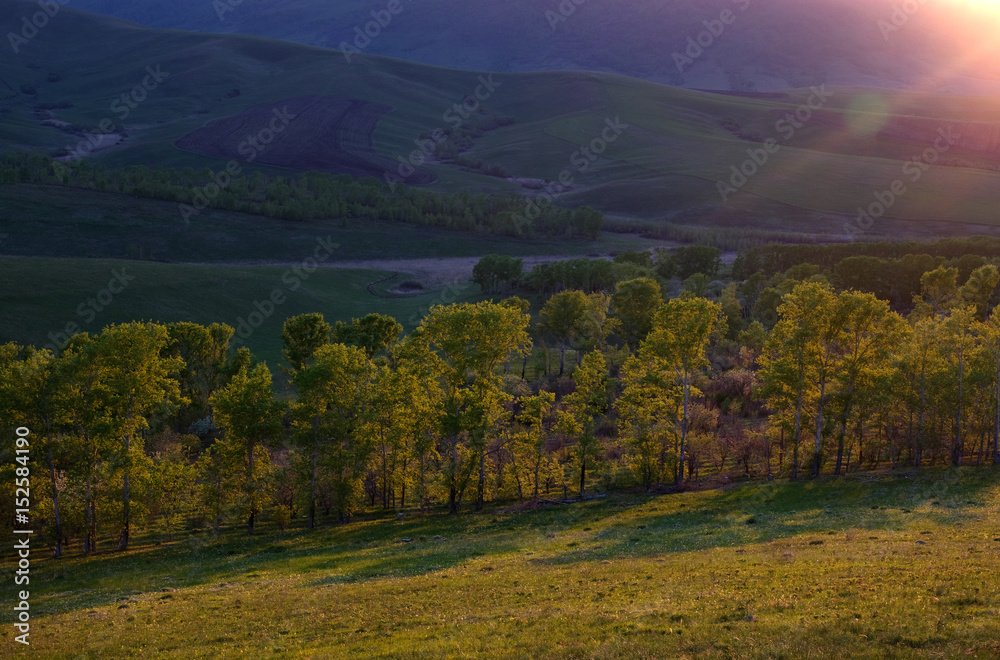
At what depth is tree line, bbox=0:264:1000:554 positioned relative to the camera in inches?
2012

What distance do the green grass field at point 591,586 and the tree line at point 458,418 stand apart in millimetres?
4916

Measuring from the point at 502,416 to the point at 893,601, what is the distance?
39022 millimetres

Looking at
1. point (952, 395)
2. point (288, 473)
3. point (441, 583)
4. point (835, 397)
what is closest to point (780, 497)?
point (835, 397)

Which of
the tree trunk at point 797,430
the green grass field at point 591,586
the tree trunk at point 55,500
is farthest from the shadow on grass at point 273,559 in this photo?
the tree trunk at point 797,430

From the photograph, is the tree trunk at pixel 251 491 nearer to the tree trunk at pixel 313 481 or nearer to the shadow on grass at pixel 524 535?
the shadow on grass at pixel 524 535

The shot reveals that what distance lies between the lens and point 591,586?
2941cm

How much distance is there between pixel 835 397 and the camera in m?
58.2

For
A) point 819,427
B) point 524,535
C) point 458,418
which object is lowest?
point 524,535

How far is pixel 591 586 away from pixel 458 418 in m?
29.2

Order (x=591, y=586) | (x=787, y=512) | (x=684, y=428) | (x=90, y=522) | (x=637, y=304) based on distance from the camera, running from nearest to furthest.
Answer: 1. (x=591, y=586)
2. (x=787, y=512)
3. (x=90, y=522)
4. (x=684, y=428)
5. (x=637, y=304)

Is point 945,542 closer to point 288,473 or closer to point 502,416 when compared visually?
point 502,416

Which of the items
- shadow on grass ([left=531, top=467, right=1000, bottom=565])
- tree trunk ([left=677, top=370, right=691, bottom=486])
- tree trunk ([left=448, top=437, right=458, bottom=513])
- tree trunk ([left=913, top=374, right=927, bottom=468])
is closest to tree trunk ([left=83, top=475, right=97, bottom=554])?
tree trunk ([left=448, top=437, right=458, bottom=513])

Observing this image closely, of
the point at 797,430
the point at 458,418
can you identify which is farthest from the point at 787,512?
the point at 458,418

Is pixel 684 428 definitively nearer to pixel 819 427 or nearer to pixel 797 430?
pixel 797 430
